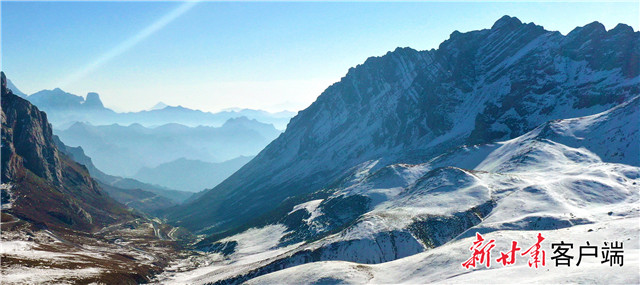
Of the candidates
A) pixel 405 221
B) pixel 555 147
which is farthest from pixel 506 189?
pixel 555 147

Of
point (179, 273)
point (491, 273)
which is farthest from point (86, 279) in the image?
point (491, 273)

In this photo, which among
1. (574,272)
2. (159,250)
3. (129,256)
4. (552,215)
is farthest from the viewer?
(159,250)

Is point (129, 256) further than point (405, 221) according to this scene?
Yes

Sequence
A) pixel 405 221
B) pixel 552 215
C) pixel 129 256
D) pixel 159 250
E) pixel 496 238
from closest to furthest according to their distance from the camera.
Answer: pixel 496 238 → pixel 552 215 → pixel 405 221 → pixel 129 256 → pixel 159 250

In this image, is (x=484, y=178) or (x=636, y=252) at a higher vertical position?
(x=484, y=178)

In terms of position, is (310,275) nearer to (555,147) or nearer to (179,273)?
(179,273)

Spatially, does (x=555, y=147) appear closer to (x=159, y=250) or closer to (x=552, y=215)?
(x=552, y=215)
